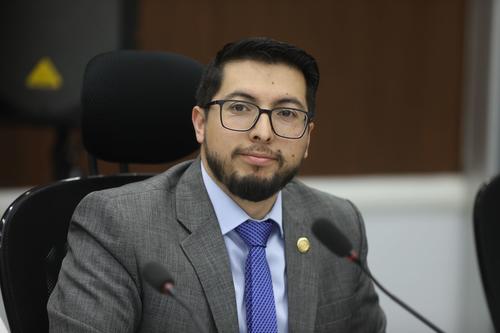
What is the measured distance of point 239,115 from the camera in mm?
1842

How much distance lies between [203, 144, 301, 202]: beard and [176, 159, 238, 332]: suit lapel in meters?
0.08

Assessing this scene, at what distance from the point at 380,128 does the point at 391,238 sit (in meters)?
0.58

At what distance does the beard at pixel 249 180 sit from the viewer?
6.03 feet

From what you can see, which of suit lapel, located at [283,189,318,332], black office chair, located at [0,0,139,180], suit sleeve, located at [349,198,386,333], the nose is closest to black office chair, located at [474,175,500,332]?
suit sleeve, located at [349,198,386,333]

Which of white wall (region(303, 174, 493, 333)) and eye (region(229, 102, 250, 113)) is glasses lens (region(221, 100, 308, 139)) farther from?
white wall (region(303, 174, 493, 333))

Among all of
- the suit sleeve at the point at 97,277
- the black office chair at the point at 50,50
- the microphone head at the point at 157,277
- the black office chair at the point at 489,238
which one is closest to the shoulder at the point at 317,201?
the black office chair at the point at 489,238

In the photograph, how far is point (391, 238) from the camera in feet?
14.5

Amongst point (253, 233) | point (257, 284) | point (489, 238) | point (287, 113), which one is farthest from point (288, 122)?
point (489, 238)

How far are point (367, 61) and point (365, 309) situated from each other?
2.49m

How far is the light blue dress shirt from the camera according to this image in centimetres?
187

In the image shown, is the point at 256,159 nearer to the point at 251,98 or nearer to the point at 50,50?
the point at 251,98

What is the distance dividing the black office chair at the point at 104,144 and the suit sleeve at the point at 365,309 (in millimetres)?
506

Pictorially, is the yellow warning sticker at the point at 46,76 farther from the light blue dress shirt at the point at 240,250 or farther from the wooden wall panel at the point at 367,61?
the light blue dress shirt at the point at 240,250

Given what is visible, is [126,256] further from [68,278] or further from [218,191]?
[218,191]
